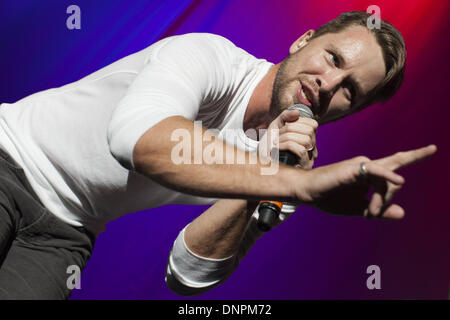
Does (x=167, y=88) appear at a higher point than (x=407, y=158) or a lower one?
higher

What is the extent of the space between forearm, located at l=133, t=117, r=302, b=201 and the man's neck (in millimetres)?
436

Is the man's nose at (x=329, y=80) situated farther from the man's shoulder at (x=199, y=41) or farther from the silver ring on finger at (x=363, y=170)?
the silver ring on finger at (x=363, y=170)

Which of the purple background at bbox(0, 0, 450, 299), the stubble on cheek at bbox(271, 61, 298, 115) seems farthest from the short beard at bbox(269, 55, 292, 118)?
the purple background at bbox(0, 0, 450, 299)

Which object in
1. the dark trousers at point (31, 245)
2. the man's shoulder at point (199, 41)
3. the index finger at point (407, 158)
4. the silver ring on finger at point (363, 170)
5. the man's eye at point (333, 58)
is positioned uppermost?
the man's eye at point (333, 58)

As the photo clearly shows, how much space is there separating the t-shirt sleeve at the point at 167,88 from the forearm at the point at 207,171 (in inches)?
0.8

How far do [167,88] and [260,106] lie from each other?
416 mm

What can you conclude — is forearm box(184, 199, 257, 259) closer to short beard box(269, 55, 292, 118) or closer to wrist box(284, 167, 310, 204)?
short beard box(269, 55, 292, 118)

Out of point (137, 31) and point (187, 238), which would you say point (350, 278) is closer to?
point (187, 238)

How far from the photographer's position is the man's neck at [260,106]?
108 cm

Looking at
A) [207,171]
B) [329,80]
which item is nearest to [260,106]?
[329,80]

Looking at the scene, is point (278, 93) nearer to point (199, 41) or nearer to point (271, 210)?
point (199, 41)

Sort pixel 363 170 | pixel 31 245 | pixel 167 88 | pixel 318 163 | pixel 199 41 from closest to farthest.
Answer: pixel 363 170, pixel 167 88, pixel 199 41, pixel 31 245, pixel 318 163

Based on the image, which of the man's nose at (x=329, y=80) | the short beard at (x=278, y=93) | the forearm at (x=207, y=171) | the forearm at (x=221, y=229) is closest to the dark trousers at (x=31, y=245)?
the forearm at (x=221, y=229)

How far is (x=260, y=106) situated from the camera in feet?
3.59
